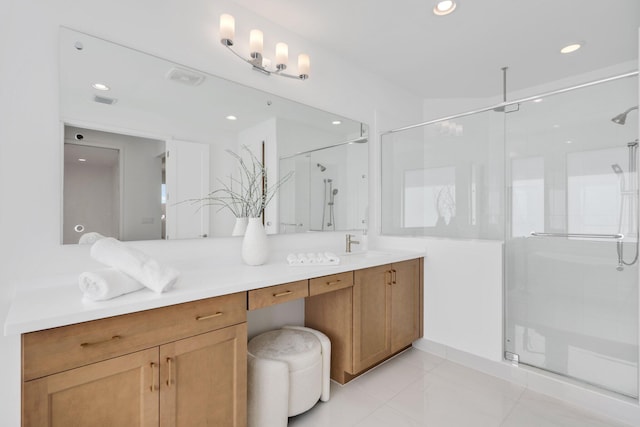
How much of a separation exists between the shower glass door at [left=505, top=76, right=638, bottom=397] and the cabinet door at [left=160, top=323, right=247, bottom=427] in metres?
1.99

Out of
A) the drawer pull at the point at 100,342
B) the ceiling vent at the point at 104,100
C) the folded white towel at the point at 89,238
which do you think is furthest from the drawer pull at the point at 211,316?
the ceiling vent at the point at 104,100

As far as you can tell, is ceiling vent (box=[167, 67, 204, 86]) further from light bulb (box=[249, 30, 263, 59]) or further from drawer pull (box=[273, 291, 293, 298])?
drawer pull (box=[273, 291, 293, 298])

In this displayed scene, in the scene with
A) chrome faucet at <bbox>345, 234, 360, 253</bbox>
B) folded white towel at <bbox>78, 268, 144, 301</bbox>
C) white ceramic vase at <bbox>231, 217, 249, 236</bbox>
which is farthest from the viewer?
chrome faucet at <bbox>345, 234, 360, 253</bbox>

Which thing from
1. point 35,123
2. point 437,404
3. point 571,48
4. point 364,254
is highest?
point 571,48

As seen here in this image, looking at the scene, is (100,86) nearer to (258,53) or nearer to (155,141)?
(155,141)

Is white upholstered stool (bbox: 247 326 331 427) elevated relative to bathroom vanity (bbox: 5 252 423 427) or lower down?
lower down

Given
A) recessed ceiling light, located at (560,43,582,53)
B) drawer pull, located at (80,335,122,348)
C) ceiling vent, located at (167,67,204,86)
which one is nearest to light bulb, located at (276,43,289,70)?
ceiling vent, located at (167,67,204,86)

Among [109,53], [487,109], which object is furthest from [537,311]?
[109,53]

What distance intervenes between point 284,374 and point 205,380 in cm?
44

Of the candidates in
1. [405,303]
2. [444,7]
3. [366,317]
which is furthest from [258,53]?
[405,303]

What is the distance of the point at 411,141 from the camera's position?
288 cm

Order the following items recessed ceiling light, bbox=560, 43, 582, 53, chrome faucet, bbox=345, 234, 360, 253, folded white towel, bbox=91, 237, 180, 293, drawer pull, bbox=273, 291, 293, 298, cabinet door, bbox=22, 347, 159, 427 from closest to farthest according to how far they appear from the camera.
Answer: cabinet door, bbox=22, 347, 159, 427 < folded white towel, bbox=91, 237, 180, 293 < drawer pull, bbox=273, 291, 293, 298 < recessed ceiling light, bbox=560, 43, 582, 53 < chrome faucet, bbox=345, 234, 360, 253

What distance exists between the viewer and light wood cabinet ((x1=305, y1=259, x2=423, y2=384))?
75.7 inches

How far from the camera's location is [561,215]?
204 cm
